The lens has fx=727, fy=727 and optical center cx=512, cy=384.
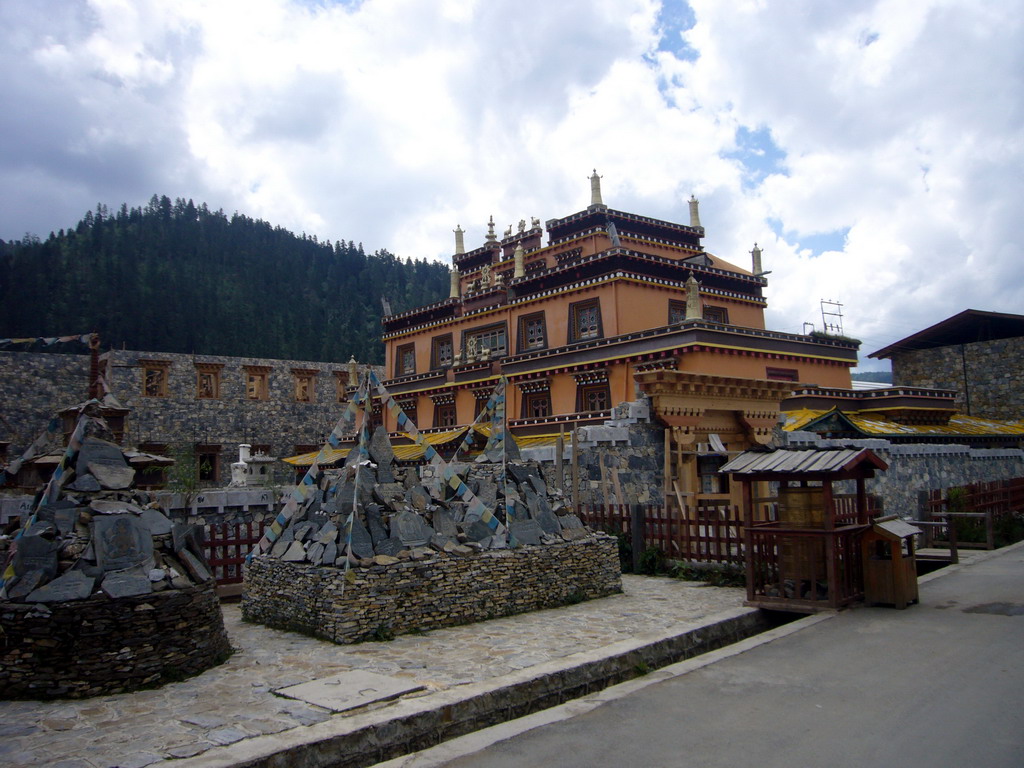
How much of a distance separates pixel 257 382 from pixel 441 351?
18.2m

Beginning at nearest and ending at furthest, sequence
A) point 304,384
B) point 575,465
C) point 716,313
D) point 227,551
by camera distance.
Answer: point 227,551 → point 575,465 → point 716,313 → point 304,384

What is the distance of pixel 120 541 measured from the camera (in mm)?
7781

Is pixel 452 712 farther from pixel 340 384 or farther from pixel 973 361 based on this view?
pixel 340 384

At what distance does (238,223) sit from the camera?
81188mm

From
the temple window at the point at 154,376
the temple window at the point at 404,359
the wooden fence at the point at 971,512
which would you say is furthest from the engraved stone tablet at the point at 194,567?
the temple window at the point at 154,376

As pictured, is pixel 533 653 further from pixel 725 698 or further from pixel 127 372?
pixel 127 372

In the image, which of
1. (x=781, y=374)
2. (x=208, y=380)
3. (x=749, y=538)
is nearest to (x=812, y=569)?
(x=749, y=538)

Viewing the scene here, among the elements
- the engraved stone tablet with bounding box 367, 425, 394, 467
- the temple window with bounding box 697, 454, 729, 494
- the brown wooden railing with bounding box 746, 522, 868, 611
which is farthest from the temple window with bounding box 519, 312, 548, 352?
the brown wooden railing with bounding box 746, 522, 868, 611

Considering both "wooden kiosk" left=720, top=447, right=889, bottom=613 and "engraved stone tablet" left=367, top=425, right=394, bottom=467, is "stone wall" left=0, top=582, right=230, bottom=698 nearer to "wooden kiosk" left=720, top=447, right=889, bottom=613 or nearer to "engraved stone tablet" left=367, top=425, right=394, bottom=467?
"engraved stone tablet" left=367, top=425, right=394, bottom=467

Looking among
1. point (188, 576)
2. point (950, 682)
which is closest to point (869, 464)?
point (950, 682)

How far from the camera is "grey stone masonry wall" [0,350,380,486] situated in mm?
39438

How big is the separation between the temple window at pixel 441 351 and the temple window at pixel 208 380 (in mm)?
18021

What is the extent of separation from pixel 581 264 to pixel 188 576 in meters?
21.1

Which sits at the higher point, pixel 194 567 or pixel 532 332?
pixel 532 332
